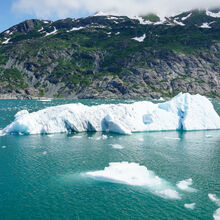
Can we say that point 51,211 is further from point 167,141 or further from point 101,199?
point 167,141

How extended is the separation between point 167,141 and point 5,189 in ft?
121

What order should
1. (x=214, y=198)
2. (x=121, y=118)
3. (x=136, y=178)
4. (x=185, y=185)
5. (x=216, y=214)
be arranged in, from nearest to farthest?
1. (x=216, y=214)
2. (x=214, y=198)
3. (x=185, y=185)
4. (x=136, y=178)
5. (x=121, y=118)

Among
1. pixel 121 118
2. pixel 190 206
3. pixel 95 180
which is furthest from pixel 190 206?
pixel 121 118

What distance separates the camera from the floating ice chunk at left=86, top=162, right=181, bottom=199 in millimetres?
29702

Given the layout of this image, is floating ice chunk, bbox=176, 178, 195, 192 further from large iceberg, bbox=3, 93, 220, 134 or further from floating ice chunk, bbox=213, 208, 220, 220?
large iceberg, bbox=3, 93, 220, 134

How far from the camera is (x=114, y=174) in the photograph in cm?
3384

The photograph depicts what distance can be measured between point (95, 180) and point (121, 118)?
35645 millimetres

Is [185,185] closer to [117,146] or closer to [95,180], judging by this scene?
[95,180]

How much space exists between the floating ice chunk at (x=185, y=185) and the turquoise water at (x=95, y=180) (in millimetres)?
703

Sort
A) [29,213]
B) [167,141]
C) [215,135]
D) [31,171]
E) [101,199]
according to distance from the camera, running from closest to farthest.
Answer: [29,213]
[101,199]
[31,171]
[167,141]
[215,135]

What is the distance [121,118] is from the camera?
67.6m

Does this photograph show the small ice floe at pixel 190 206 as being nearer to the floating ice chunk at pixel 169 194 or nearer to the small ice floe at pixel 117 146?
the floating ice chunk at pixel 169 194

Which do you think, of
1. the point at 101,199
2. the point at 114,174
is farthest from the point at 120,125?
the point at 101,199

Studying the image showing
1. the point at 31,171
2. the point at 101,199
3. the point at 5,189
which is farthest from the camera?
the point at 31,171
